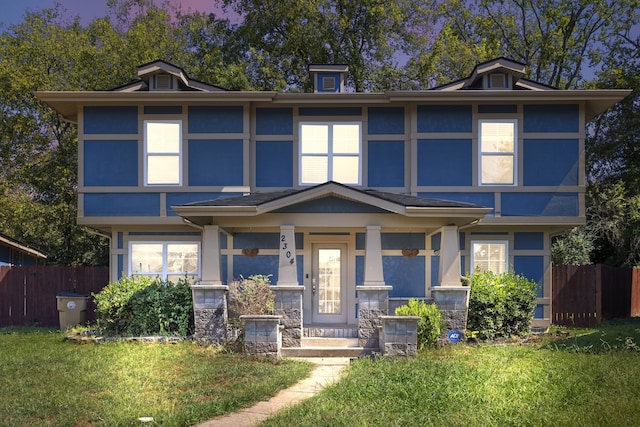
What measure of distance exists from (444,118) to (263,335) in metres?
7.88

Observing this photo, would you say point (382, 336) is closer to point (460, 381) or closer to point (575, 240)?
point (460, 381)

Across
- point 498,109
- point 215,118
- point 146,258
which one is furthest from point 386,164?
point 146,258

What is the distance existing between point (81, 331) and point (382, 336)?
790 centimetres

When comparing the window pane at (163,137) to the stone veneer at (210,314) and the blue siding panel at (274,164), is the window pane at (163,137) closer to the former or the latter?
the blue siding panel at (274,164)

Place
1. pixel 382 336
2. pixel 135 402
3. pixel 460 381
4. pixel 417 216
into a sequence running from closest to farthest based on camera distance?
pixel 135 402, pixel 460 381, pixel 382 336, pixel 417 216

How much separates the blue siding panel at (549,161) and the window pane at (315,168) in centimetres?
516

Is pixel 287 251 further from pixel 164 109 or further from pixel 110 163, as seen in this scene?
pixel 110 163

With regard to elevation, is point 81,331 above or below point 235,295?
below

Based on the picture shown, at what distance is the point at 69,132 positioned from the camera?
28.1m

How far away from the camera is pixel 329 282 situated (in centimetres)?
1627

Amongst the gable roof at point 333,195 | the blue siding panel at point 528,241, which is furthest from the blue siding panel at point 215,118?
the blue siding panel at point 528,241

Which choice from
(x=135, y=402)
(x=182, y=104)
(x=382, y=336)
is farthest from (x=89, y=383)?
(x=182, y=104)

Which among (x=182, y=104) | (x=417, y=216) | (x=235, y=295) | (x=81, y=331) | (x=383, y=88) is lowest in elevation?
(x=81, y=331)

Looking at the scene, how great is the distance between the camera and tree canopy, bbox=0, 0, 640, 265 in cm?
2620
